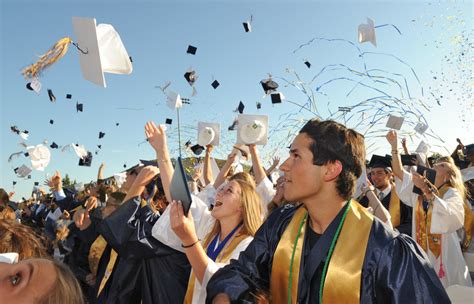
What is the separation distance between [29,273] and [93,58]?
10.8ft

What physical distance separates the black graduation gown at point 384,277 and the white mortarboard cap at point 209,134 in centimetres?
523

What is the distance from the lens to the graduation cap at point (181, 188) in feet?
6.56

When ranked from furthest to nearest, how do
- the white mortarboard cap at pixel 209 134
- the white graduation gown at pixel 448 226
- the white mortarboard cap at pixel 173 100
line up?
1. the white mortarboard cap at pixel 173 100
2. the white mortarboard cap at pixel 209 134
3. the white graduation gown at pixel 448 226

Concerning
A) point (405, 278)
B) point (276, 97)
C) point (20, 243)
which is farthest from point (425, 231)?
point (20, 243)

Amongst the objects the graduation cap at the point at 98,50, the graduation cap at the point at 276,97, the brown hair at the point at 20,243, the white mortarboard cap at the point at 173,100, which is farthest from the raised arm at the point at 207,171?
the brown hair at the point at 20,243

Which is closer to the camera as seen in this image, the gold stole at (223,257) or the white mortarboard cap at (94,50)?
the gold stole at (223,257)

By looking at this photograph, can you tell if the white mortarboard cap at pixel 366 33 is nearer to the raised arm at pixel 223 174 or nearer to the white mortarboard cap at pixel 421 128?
the white mortarboard cap at pixel 421 128

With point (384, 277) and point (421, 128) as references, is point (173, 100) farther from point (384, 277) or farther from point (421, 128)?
point (384, 277)

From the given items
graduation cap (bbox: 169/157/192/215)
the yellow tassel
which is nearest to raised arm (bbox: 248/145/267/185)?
the yellow tassel

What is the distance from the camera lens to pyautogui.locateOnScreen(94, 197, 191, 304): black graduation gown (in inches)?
120

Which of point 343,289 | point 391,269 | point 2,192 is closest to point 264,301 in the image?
point 343,289

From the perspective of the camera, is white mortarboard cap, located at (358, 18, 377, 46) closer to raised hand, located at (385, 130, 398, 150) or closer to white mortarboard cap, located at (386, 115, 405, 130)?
white mortarboard cap, located at (386, 115, 405, 130)

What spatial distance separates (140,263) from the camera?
3.24m

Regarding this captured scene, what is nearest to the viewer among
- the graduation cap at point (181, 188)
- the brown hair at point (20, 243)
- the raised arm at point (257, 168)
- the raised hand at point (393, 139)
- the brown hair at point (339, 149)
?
the graduation cap at point (181, 188)
